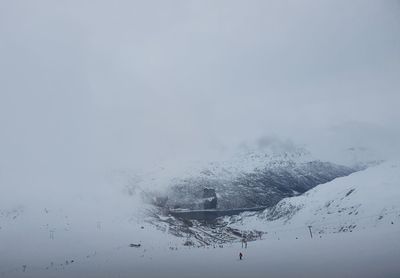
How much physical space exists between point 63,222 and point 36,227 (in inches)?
563

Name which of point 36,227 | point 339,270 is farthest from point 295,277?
point 36,227

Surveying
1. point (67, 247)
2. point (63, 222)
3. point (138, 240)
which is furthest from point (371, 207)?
point (63, 222)

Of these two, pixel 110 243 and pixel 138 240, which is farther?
pixel 138 240


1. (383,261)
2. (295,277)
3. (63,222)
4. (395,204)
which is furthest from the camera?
(63,222)

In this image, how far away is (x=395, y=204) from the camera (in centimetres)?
16388

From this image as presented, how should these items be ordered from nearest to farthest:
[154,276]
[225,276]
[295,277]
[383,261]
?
[295,277] → [383,261] → [225,276] → [154,276]

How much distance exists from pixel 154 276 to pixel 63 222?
154836mm

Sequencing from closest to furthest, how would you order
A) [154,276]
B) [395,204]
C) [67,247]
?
[154,276] < [67,247] < [395,204]

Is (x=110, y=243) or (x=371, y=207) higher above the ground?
(x=371, y=207)

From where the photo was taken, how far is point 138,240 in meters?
194

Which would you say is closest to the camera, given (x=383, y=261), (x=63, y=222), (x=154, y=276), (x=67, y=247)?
(x=383, y=261)

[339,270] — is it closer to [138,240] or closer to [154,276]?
[154,276]

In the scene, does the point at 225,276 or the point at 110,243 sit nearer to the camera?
the point at 225,276

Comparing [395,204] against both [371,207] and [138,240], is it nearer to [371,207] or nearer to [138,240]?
[371,207]
